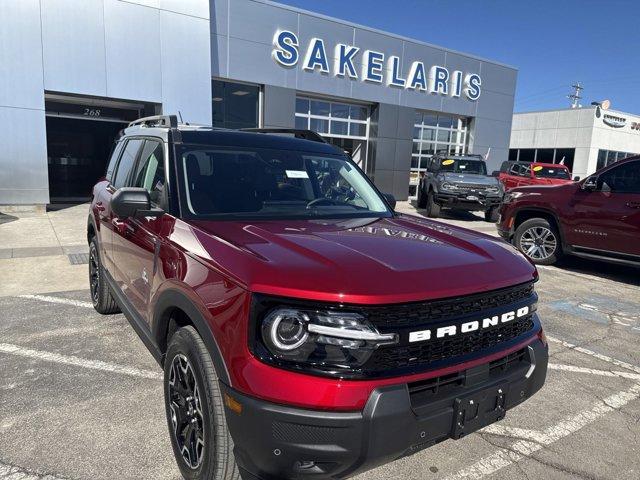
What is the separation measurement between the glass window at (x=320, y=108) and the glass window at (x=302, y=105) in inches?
10.1

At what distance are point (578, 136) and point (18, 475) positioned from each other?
3725 cm

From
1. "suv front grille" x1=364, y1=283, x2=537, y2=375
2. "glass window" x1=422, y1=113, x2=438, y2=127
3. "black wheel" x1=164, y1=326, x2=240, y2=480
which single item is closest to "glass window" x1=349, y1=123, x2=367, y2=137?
"glass window" x1=422, y1=113, x2=438, y2=127

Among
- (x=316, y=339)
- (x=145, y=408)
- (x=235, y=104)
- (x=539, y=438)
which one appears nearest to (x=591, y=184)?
(x=539, y=438)

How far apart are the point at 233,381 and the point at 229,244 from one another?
0.64m

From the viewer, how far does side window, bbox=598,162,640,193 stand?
673 centimetres

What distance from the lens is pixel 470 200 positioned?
13.5m

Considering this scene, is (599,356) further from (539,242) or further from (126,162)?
(126,162)

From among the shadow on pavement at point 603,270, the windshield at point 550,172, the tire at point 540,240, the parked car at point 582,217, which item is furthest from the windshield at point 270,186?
the windshield at point 550,172

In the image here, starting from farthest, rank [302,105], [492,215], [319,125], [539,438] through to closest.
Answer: [319,125]
[302,105]
[492,215]
[539,438]

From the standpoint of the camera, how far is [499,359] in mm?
2330

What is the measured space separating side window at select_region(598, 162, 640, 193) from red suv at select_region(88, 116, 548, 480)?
525 cm

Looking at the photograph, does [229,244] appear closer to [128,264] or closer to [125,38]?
[128,264]

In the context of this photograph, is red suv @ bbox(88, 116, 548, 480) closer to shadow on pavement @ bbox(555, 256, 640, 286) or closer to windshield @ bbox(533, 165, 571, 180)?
shadow on pavement @ bbox(555, 256, 640, 286)

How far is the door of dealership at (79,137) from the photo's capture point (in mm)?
13938
